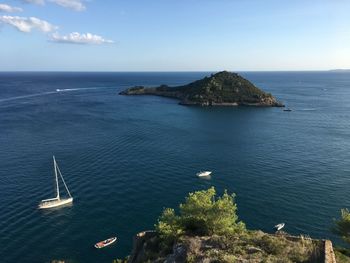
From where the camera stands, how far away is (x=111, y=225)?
6222 centimetres

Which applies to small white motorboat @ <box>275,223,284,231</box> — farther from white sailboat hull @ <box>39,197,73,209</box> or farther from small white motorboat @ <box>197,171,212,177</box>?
white sailboat hull @ <box>39,197,73,209</box>

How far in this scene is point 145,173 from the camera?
84750mm

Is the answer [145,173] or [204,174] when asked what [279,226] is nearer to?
[204,174]

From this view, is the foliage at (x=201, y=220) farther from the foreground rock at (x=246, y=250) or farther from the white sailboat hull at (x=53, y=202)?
the white sailboat hull at (x=53, y=202)

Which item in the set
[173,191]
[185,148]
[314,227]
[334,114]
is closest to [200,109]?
[334,114]

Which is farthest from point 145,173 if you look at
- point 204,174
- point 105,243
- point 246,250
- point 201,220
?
point 246,250

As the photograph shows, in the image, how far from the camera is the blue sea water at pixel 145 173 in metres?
60.2

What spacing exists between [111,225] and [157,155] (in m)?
37.5

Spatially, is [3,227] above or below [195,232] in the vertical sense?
below

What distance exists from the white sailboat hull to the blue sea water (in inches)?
50.3

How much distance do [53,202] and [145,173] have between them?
907 inches

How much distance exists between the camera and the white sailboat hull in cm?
6731

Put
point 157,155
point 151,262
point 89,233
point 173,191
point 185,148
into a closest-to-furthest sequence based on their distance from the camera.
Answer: point 151,262
point 89,233
point 173,191
point 157,155
point 185,148

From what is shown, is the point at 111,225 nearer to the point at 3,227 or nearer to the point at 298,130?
the point at 3,227
